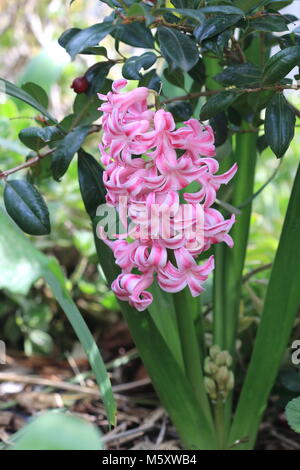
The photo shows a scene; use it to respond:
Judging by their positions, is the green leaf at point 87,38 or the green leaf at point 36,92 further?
the green leaf at point 36,92

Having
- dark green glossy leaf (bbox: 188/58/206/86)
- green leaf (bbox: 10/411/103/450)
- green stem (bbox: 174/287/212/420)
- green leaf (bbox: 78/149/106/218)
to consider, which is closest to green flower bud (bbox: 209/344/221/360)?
green stem (bbox: 174/287/212/420)

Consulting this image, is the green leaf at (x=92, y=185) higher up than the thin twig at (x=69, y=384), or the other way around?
the green leaf at (x=92, y=185)

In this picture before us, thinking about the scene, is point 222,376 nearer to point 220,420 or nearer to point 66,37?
point 220,420

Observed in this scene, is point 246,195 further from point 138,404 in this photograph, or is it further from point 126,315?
point 138,404

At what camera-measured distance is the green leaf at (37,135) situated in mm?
717

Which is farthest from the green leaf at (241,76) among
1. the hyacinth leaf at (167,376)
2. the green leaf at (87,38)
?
the hyacinth leaf at (167,376)

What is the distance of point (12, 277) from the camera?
1.45 ft

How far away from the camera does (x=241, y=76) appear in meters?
0.65

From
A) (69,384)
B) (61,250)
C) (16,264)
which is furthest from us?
(61,250)

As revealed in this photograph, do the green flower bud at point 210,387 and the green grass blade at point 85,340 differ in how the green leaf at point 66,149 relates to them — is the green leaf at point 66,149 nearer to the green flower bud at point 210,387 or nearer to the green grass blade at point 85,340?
the green grass blade at point 85,340

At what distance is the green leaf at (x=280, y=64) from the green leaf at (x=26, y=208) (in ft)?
0.94

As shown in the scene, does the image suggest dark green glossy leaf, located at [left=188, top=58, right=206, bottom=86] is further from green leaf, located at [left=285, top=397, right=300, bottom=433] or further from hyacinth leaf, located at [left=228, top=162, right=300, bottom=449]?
green leaf, located at [left=285, top=397, right=300, bottom=433]

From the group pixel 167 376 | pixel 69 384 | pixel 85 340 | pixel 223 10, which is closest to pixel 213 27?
pixel 223 10

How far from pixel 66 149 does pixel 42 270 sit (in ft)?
0.76
